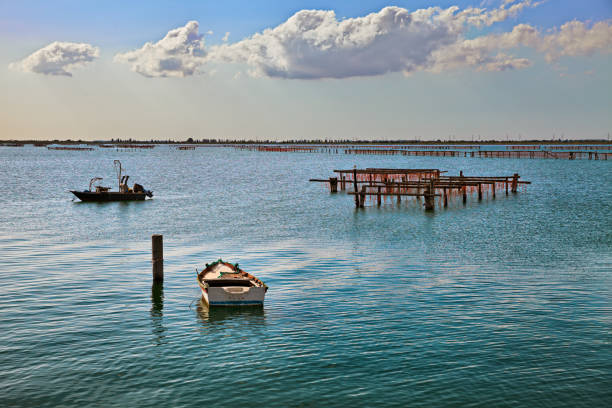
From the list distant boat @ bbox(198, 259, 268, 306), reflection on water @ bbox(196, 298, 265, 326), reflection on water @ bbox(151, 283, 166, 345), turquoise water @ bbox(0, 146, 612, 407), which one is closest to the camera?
turquoise water @ bbox(0, 146, 612, 407)

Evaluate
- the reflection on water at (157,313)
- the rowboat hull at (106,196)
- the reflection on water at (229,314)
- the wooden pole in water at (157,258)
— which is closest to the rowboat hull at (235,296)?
the reflection on water at (229,314)

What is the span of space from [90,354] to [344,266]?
15.1 metres

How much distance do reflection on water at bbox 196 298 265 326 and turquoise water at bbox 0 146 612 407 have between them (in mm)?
113

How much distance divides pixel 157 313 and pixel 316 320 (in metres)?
6.02

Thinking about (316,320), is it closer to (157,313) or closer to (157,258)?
(157,313)

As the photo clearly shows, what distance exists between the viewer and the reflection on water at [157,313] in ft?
60.0

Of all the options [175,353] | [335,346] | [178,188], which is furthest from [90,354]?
[178,188]

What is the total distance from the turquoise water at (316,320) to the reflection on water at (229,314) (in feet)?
0.37

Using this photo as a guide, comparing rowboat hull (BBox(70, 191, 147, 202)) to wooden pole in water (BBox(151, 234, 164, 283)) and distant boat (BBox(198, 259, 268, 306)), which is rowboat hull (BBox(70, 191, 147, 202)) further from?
distant boat (BBox(198, 259, 268, 306))

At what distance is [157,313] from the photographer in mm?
20750

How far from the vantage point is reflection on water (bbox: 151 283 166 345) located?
60.0ft

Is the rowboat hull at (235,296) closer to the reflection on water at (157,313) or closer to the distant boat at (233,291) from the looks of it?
the distant boat at (233,291)

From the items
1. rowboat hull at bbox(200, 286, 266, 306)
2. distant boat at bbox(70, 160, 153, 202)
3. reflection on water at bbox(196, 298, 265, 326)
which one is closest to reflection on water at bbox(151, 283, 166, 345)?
reflection on water at bbox(196, 298, 265, 326)

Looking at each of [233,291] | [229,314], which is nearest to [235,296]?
[233,291]
